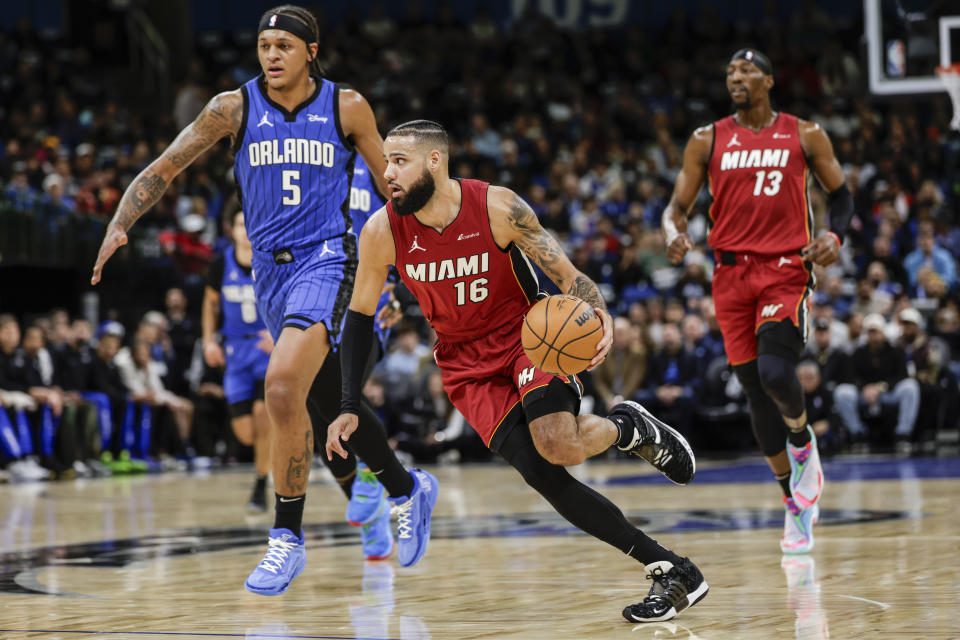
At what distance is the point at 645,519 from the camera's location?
830 centimetres

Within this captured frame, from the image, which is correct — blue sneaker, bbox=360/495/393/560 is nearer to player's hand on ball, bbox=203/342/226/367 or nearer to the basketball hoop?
player's hand on ball, bbox=203/342/226/367

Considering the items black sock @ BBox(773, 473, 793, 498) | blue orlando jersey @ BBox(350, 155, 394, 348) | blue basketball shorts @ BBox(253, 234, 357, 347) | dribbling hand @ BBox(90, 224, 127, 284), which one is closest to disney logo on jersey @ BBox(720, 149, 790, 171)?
black sock @ BBox(773, 473, 793, 498)

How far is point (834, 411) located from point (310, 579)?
10490 mm

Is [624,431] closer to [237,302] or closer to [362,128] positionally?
[362,128]

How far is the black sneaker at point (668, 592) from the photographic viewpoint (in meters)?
4.53

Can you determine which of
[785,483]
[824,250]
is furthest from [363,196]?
[785,483]

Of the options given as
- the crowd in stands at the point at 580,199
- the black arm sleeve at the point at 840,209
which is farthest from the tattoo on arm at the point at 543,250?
the crowd in stands at the point at 580,199

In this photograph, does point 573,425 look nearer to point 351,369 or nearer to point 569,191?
point 351,369

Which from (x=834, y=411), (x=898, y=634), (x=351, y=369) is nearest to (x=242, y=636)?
(x=351, y=369)

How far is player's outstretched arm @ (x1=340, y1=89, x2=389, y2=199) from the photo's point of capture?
19.6 ft

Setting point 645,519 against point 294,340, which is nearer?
point 294,340

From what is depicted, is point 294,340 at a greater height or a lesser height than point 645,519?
greater

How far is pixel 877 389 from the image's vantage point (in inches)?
598

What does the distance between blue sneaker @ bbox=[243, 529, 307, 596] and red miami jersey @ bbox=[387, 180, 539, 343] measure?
1.11 m
